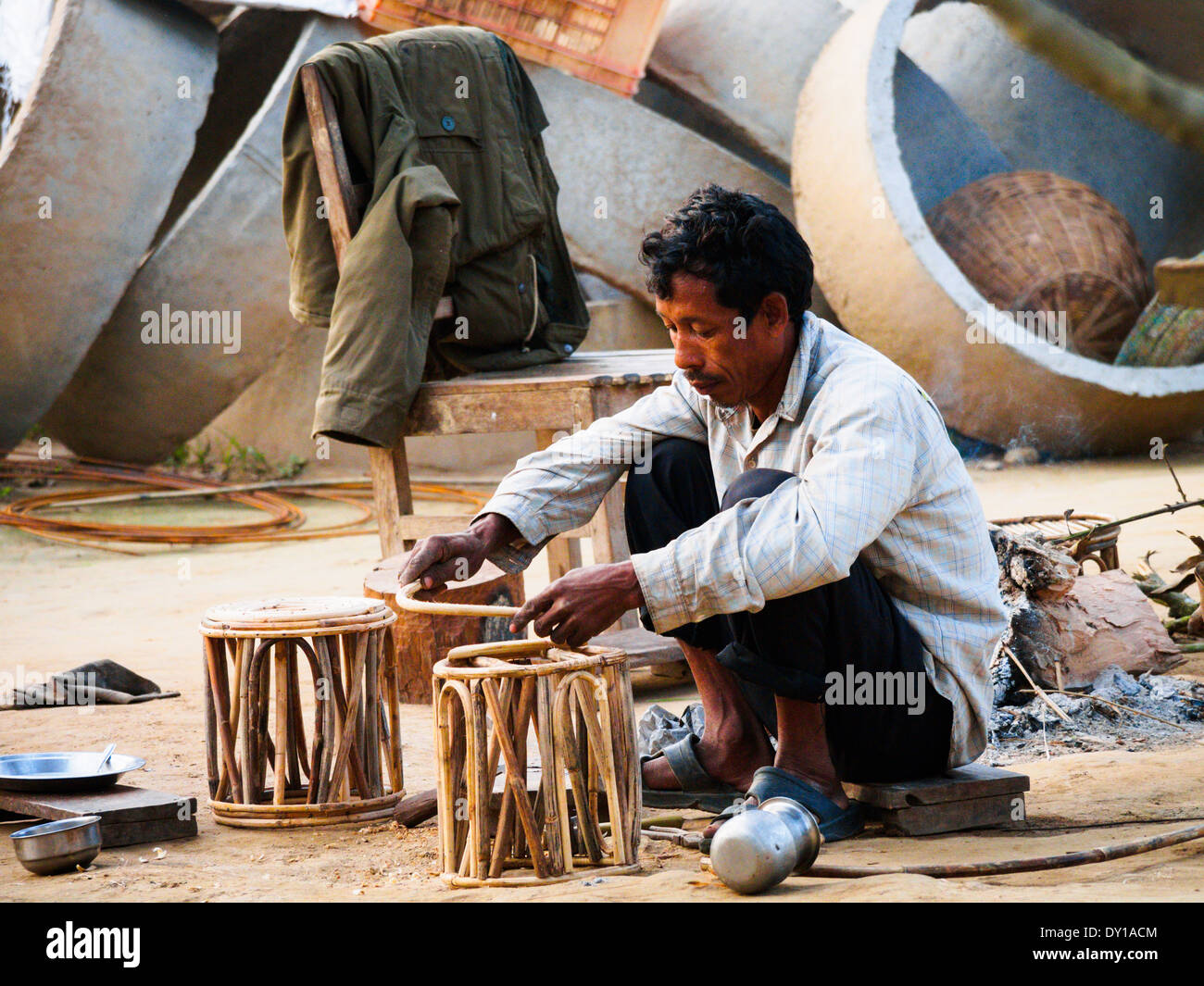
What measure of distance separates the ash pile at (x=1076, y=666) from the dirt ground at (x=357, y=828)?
0.13m

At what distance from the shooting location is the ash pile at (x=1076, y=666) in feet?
10.6

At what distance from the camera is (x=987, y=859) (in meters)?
2.24

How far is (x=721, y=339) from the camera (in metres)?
2.42

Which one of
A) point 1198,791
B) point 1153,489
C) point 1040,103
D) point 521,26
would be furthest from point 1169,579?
point 1040,103

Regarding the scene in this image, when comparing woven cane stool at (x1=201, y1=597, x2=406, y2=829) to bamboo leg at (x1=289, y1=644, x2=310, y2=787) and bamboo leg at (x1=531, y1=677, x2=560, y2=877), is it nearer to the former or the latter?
bamboo leg at (x1=289, y1=644, x2=310, y2=787)

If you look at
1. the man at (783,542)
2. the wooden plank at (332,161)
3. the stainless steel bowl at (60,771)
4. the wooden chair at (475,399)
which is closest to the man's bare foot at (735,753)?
the man at (783,542)

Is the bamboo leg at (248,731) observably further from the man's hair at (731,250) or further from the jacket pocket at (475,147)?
the jacket pocket at (475,147)

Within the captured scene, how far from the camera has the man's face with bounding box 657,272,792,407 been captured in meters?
2.40

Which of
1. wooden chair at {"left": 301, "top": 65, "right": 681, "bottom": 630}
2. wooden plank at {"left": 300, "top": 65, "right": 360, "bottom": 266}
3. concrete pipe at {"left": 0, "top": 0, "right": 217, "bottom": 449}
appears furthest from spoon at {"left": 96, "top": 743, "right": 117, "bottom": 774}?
concrete pipe at {"left": 0, "top": 0, "right": 217, "bottom": 449}

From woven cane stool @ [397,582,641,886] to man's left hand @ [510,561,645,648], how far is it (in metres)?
0.05

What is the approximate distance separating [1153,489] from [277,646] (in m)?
4.45

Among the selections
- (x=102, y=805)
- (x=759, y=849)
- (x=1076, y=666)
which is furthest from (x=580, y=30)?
(x=759, y=849)

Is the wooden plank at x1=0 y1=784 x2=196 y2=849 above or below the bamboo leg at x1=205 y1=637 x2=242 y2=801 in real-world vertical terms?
below

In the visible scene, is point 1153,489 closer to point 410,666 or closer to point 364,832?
→ point 410,666
